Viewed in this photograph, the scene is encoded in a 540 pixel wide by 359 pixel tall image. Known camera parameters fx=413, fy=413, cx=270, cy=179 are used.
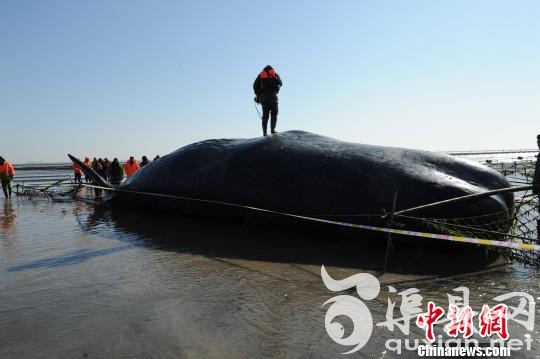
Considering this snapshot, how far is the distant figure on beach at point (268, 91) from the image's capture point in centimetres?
909

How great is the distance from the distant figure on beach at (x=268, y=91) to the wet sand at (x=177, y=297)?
3.81 metres

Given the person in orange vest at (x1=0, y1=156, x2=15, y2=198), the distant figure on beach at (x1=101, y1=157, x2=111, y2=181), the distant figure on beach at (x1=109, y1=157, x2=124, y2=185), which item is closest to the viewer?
the person in orange vest at (x1=0, y1=156, x2=15, y2=198)

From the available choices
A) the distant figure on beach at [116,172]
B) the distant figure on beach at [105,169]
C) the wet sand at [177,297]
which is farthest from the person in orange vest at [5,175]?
the wet sand at [177,297]

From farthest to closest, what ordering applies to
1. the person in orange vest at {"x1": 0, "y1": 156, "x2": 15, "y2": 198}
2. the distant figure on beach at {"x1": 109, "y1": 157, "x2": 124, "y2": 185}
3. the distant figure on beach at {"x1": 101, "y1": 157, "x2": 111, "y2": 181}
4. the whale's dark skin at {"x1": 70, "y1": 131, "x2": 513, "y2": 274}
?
the distant figure on beach at {"x1": 101, "y1": 157, "x2": 111, "y2": 181} < the distant figure on beach at {"x1": 109, "y1": 157, "x2": 124, "y2": 185} < the person in orange vest at {"x1": 0, "y1": 156, "x2": 15, "y2": 198} < the whale's dark skin at {"x1": 70, "y1": 131, "x2": 513, "y2": 274}

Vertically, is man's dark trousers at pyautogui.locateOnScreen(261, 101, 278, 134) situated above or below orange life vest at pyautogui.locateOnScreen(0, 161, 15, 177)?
above

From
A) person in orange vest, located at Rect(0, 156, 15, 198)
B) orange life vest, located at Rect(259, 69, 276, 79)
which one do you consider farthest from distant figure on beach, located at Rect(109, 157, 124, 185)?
orange life vest, located at Rect(259, 69, 276, 79)

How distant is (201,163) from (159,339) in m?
5.33

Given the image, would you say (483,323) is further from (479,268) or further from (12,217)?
(12,217)

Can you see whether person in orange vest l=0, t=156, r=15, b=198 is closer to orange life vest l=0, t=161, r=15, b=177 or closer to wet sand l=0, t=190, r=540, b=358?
orange life vest l=0, t=161, r=15, b=177

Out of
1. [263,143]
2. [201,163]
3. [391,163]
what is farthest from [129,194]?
[391,163]

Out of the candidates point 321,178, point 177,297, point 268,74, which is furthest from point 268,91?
point 177,297

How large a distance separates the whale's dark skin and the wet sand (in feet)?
2.57

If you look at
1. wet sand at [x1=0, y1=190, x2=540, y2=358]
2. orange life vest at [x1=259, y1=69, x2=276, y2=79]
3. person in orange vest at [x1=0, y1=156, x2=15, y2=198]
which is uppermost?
orange life vest at [x1=259, y1=69, x2=276, y2=79]

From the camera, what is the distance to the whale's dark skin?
5.57 metres
